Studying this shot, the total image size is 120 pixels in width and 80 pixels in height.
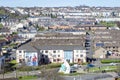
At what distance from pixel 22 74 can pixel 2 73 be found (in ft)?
3.02

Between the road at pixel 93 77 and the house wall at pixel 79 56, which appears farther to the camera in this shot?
the house wall at pixel 79 56

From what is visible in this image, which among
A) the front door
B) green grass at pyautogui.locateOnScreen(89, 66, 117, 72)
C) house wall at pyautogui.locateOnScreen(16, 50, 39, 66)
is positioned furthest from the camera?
the front door

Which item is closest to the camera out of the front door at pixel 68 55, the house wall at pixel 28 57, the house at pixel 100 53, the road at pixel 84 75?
the road at pixel 84 75

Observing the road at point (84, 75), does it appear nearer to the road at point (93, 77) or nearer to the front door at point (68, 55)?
the road at point (93, 77)

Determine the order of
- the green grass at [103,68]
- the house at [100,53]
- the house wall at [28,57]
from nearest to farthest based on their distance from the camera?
the green grass at [103,68]
the house wall at [28,57]
the house at [100,53]

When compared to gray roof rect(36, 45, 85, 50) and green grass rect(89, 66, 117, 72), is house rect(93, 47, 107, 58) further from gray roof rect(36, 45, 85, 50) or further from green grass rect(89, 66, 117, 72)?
green grass rect(89, 66, 117, 72)

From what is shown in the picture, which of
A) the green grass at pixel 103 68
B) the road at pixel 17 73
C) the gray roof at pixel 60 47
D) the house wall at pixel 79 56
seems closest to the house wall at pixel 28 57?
the gray roof at pixel 60 47

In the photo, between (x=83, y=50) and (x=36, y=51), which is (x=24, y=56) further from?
(x=83, y=50)

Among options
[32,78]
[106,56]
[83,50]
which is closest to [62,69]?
[32,78]

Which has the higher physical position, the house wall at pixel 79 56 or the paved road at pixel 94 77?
the house wall at pixel 79 56

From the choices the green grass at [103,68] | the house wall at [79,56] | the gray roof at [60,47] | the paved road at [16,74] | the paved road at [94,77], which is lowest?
the paved road at [94,77]

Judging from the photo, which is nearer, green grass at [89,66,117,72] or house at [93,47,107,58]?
green grass at [89,66,117,72]

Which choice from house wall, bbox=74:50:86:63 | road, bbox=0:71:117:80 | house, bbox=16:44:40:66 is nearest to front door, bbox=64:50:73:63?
house wall, bbox=74:50:86:63

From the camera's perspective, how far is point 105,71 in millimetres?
18547
